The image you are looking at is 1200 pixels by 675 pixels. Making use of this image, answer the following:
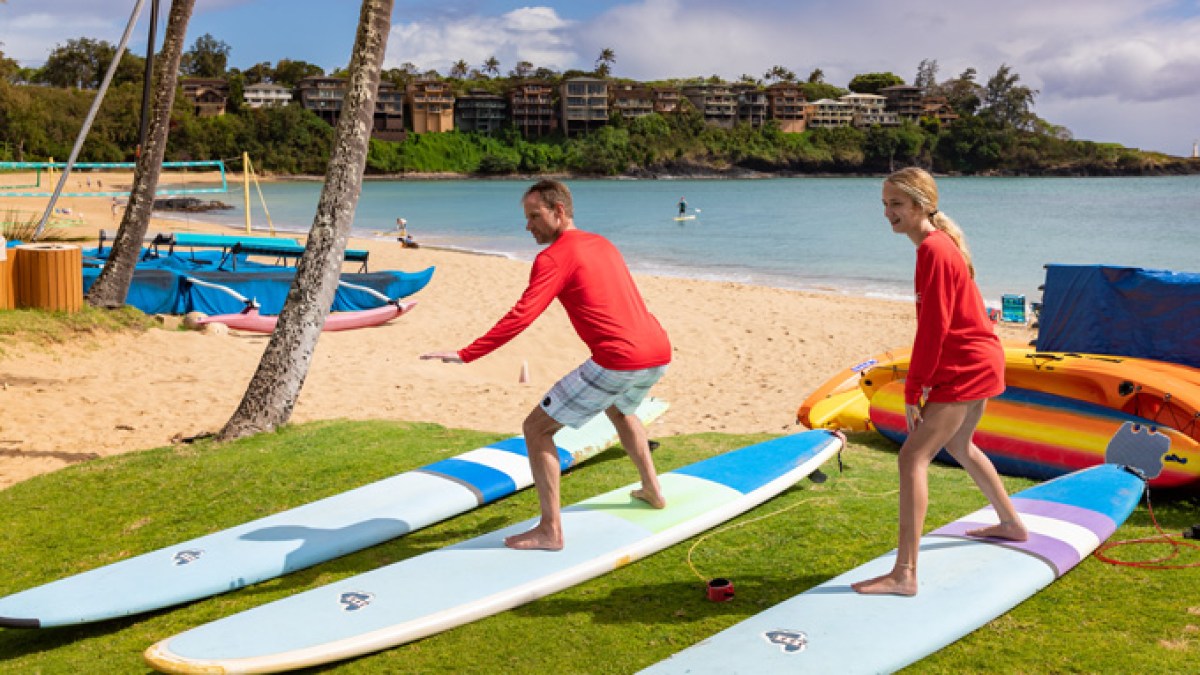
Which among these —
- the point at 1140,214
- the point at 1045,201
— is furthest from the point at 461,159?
the point at 1140,214

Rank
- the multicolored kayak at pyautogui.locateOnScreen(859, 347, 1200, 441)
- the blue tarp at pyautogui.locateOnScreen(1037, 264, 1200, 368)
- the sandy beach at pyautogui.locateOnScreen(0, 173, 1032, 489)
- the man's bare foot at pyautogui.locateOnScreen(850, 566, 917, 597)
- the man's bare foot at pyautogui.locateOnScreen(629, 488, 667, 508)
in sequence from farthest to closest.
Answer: the sandy beach at pyautogui.locateOnScreen(0, 173, 1032, 489) → the blue tarp at pyautogui.locateOnScreen(1037, 264, 1200, 368) → the multicolored kayak at pyautogui.locateOnScreen(859, 347, 1200, 441) → the man's bare foot at pyautogui.locateOnScreen(629, 488, 667, 508) → the man's bare foot at pyautogui.locateOnScreen(850, 566, 917, 597)

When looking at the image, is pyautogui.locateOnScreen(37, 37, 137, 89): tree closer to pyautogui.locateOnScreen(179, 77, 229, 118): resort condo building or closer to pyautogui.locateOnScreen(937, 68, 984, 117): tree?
pyautogui.locateOnScreen(179, 77, 229, 118): resort condo building

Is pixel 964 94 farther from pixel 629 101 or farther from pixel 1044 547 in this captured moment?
pixel 1044 547

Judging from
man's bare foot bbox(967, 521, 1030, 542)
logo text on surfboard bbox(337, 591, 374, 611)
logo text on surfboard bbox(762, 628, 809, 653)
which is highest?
man's bare foot bbox(967, 521, 1030, 542)

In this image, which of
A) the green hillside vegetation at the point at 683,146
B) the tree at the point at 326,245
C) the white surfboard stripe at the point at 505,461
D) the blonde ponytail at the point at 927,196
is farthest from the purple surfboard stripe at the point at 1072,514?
the green hillside vegetation at the point at 683,146

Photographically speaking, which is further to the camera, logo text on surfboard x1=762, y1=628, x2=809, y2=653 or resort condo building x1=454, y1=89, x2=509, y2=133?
resort condo building x1=454, y1=89, x2=509, y2=133

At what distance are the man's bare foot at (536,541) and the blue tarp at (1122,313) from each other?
216 inches

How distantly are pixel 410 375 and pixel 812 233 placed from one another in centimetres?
3882

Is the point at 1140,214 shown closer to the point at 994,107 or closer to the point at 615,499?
the point at 615,499

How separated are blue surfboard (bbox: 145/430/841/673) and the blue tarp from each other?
346cm

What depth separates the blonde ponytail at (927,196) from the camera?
3.97 m

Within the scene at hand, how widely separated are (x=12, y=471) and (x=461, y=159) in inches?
5586

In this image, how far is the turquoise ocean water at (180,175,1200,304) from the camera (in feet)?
105

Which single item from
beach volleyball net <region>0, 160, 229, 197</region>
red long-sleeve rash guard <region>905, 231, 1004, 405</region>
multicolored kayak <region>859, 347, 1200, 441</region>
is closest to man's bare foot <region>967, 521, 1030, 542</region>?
red long-sleeve rash guard <region>905, 231, 1004, 405</region>
